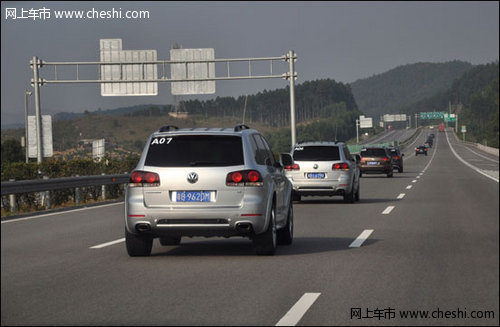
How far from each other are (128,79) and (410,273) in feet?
124

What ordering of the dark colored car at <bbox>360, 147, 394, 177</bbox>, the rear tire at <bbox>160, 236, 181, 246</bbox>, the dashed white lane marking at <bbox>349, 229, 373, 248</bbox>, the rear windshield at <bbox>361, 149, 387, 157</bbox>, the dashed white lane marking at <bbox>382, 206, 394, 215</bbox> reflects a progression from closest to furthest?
the dashed white lane marking at <bbox>349, 229, 373, 248</bbox> < the rear tire at <bbox>160, 236, 181, 246</bbox> < the dashed white lane marking at <bbox>382, 206, 394, 215</bbox> < the dark colored car at <bbox>360, 147, 394, 177</bbox> < the rear windshield at <bbox>361, 149, 387, 157</bbox>

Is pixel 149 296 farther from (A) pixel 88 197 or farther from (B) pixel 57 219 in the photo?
(A) pixel 88 197

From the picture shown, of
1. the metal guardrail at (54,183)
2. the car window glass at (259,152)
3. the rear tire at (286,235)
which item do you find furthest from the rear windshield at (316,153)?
the car window glass at (259,152)

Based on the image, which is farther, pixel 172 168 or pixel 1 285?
pixel 172 168

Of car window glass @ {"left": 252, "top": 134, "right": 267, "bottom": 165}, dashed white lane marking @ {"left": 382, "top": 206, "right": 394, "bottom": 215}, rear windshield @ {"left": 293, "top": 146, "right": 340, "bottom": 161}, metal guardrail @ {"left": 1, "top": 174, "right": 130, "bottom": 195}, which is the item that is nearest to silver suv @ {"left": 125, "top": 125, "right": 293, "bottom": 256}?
car window glass @ {"left": 252, "top": 134, "right": 267, "bottom": 165}

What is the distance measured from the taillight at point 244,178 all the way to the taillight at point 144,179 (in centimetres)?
91

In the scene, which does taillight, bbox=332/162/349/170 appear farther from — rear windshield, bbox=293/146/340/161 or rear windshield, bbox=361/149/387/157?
rear windshield, bbox=361/149/387/157

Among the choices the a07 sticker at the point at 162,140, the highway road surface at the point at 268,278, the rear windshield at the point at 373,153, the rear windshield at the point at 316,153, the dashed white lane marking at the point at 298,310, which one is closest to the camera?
the dashed white lane marking at the point at 298,310

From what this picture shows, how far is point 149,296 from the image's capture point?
7.98 metres

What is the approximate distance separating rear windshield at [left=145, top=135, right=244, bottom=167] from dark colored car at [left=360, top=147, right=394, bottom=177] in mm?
31757

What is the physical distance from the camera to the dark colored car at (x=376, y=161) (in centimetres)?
4247

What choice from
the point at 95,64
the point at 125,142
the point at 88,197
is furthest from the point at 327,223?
the point at 125,142

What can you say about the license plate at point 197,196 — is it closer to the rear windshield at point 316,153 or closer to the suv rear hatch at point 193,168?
the suv rear hatch at point 193,168

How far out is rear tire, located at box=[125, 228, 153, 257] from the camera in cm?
1106
